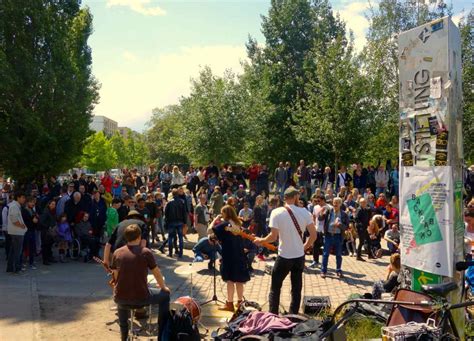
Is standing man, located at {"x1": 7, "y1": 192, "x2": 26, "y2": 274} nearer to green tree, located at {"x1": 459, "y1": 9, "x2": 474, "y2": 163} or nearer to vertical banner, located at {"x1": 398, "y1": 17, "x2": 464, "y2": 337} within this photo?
vertical banner, located at {"x1": 398, "y1": 17, "x2": 464, "y2": 337}

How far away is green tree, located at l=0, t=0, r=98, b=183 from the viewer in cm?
1811

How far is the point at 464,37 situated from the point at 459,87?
21992 millimetres

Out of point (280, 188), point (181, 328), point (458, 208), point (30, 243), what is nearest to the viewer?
point (458, 208)

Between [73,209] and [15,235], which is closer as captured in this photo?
[15,235]

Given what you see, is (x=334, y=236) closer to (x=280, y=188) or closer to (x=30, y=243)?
(x=30, y=243)

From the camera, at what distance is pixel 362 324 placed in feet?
21.5

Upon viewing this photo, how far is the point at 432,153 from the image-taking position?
18.4 feet

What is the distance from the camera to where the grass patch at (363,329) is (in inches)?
244

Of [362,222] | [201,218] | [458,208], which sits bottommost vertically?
[362,222]

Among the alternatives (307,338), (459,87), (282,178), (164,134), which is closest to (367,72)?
(282,178)

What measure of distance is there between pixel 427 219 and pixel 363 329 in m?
1.89

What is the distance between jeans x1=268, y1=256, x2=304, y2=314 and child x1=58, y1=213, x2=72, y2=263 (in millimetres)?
7414

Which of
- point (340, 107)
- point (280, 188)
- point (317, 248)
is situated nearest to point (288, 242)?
point (317, 248)

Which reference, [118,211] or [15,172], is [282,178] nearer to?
[118,211]
